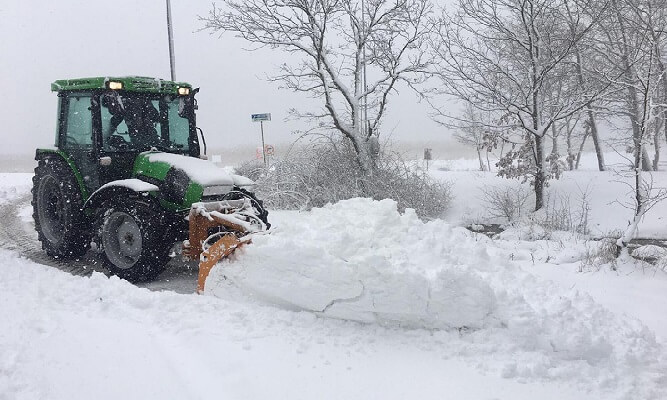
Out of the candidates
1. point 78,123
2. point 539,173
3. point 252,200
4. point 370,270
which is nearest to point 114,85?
point 78,123

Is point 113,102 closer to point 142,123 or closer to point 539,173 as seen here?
point 142,123

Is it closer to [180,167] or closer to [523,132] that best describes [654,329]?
[180,167]

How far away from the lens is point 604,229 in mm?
9609

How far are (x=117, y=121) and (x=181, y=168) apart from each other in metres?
1.15

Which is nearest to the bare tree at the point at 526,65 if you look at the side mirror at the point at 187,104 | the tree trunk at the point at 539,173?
the tree trunk at the point at 539,173

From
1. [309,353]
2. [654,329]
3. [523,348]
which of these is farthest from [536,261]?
[309,353]

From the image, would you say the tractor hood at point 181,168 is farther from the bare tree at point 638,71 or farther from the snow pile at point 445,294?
the bare tree at point 638,71

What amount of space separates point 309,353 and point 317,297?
54cm

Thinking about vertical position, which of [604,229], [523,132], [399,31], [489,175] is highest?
[399,31]

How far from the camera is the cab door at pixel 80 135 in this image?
5.96 meters

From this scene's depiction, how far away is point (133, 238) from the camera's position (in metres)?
5.64

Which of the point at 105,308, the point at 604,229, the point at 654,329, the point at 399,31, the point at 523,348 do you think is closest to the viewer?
the point at 523,348

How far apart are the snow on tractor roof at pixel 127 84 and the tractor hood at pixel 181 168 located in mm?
786

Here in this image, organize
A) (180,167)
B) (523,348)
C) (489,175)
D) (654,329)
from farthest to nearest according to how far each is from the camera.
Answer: (489,175)
(180,167)
(654,329)
(523,348)
